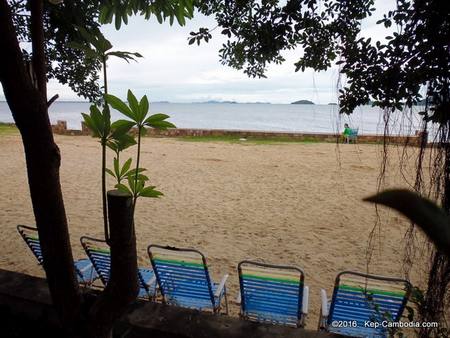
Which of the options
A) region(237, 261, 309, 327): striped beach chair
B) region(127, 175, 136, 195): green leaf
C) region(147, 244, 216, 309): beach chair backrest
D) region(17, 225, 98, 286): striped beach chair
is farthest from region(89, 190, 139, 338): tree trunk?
region(17, 225, 98, 286): striped beach chair

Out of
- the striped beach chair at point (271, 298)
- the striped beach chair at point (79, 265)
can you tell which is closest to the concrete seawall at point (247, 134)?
the striped beach chair at point (79, 265)

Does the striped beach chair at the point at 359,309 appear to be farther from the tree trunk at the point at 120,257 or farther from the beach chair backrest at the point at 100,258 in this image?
the beach chair backrest at the point at 100,258

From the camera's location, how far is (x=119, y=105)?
979 mm

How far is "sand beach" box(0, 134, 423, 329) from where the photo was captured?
446cm

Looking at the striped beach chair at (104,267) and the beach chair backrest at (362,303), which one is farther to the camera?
the striped beach chair at (104,267)

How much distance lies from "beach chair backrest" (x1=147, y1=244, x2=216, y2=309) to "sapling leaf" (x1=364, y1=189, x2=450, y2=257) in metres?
2.83

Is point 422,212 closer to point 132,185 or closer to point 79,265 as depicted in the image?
point 132,185

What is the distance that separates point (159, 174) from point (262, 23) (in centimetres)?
819

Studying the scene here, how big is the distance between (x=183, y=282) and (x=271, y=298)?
0.90 m

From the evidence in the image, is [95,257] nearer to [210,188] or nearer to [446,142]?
[446,142]

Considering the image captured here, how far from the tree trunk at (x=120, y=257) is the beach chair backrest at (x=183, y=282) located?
1.98 metres

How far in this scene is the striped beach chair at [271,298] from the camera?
2820mm

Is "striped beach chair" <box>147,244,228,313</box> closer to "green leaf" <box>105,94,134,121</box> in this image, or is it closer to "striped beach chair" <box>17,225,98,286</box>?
"striped beach chair" <box>17,225,98,286</box>

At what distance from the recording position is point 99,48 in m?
0.97
